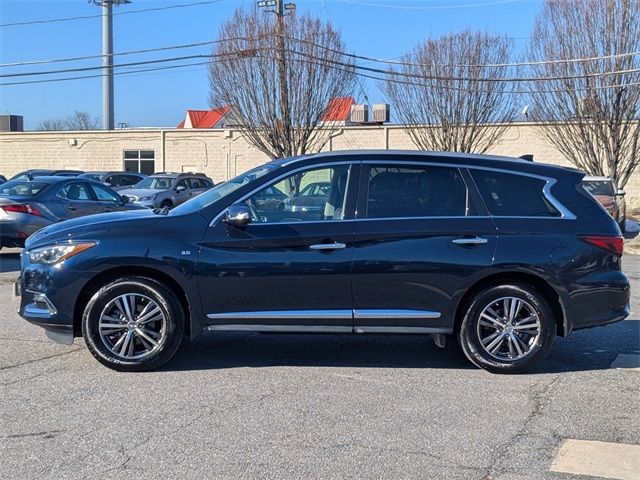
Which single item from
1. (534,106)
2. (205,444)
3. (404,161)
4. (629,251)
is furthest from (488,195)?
(534,106)

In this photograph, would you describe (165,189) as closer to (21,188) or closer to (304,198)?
(21,188)

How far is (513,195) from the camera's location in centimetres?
609

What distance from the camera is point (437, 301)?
19.2ft

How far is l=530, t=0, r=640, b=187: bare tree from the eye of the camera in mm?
24172

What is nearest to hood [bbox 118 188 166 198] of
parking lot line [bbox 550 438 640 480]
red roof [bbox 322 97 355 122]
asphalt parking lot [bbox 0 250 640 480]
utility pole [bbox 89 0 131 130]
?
red roof [bbox 322 97 355 122]

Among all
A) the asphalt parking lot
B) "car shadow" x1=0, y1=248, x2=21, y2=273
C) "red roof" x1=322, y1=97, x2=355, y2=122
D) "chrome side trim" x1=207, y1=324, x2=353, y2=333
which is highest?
"red roof" x1=322, y1=97, x2=355, y2=122

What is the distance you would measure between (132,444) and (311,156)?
9.25 ft

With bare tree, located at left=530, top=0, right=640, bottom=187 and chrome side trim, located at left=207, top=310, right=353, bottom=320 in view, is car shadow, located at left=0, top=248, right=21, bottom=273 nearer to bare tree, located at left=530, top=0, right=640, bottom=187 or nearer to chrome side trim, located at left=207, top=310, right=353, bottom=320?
chrome side trim, located at left=207, top=310, right=353, bottom=320

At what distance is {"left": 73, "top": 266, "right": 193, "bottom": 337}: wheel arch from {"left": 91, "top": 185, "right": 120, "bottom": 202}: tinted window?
865 centimetres

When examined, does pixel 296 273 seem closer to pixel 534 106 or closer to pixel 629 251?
pixel 629 251

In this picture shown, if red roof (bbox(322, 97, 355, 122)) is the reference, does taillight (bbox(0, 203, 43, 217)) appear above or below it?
below

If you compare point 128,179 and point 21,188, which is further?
A: point 128,179

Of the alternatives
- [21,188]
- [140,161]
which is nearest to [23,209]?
[21,188]

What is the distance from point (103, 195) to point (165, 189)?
1014 centimetres
